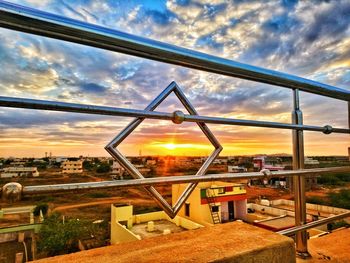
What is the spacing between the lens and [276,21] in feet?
11.3

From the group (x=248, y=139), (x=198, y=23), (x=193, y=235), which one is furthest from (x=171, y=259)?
(x=198, y=23)

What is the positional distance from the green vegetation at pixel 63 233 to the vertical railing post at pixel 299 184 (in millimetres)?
18799

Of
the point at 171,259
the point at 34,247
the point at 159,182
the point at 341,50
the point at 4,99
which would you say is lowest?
the point at 34,247

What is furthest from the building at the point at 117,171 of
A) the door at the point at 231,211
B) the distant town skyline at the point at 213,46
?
the door at the point at 231,211

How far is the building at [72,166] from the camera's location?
787 millimetres

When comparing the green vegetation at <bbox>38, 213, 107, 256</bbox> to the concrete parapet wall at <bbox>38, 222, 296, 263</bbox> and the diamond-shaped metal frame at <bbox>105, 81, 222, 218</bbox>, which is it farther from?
the diamond-shaped metal frame at <bbox>105, 81, 222, 218</bbox>

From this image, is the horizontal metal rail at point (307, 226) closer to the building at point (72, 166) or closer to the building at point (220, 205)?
the building at point (72, 166)

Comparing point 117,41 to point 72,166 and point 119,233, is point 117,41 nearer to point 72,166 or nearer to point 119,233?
point 72,166

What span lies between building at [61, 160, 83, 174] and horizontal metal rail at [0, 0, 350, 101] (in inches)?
16.6

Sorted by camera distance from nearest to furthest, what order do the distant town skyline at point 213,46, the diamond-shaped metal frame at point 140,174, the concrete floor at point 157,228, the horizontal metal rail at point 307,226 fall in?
1. the diamond-shaped metal frame at point 140,174
2. the horizontal metal rail at point 307,226
3. the distant town skyline at point 213,46
4. the concrete floor at point 157,228

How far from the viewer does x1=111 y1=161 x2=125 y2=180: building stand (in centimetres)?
64

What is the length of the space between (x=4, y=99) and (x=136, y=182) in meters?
0.33

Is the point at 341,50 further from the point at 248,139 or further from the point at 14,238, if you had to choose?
the point at 14,238

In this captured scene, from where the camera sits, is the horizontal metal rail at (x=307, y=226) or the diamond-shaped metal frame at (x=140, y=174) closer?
the diamond-shaped metal frame at (x=140, y=174)
